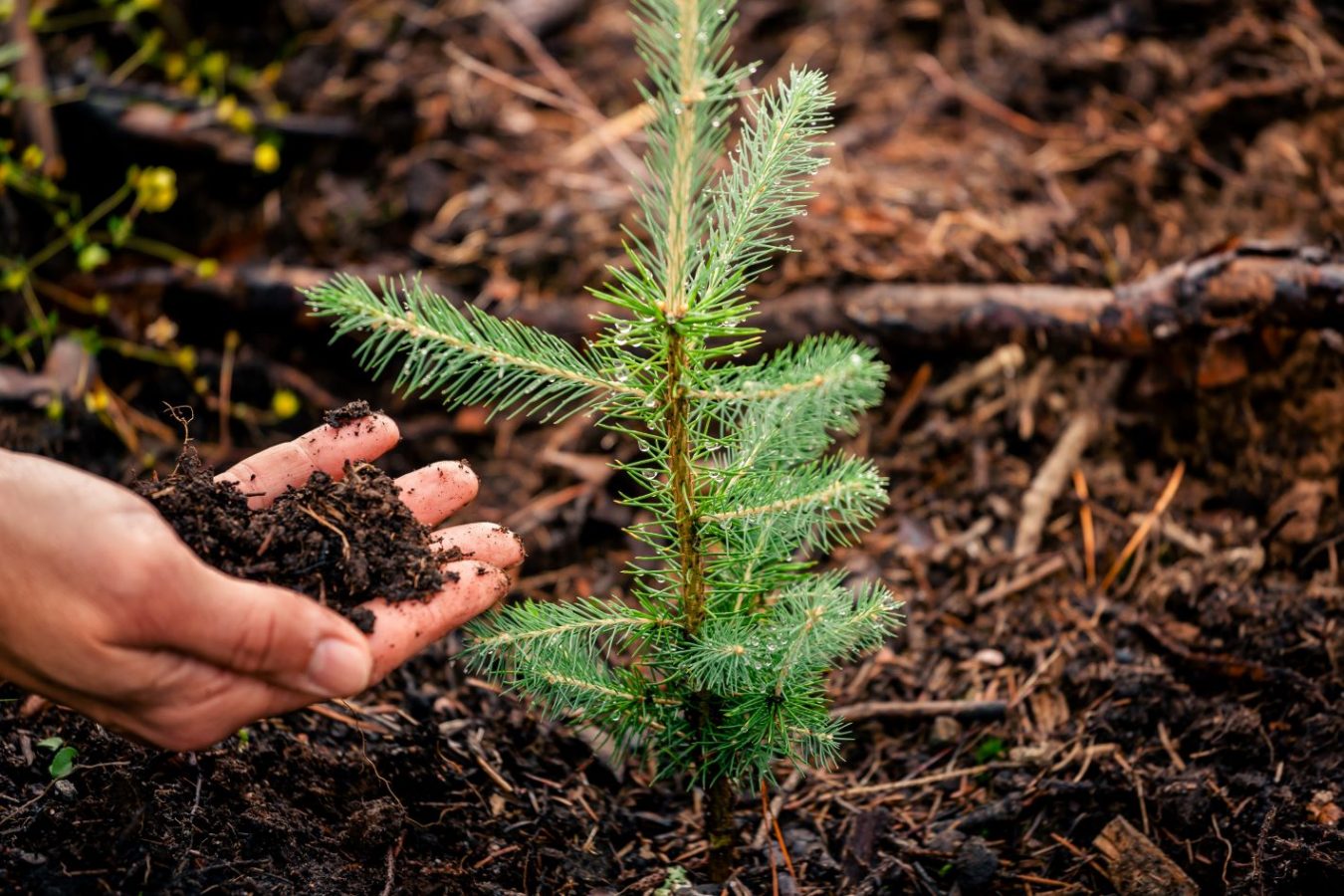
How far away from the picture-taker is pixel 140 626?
1.77m

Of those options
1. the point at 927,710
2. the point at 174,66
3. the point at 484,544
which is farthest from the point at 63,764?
the point at 174,66

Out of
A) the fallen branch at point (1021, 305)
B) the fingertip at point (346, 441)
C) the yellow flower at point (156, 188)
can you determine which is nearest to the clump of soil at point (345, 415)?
the fingertip at point (346, 441)

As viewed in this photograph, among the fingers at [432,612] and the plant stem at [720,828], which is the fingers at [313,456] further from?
the plant stem at [720,828]

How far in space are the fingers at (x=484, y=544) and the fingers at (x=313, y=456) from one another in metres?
0.28

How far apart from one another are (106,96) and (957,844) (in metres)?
4.50

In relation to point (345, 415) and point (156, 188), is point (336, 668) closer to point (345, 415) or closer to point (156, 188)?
point (345, 415)

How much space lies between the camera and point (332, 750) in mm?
2627

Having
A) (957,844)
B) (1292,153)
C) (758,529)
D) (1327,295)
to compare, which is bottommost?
(957,844)

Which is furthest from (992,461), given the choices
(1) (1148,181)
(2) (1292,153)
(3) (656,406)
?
(3) (656,406)

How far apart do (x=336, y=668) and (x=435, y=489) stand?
2.08ft

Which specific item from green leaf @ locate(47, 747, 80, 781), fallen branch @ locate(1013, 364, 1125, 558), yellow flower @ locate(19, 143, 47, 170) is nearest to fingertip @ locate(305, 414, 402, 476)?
green leaf @ locate(47, 747, 80, 781)

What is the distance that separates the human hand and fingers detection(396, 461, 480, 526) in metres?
0.44

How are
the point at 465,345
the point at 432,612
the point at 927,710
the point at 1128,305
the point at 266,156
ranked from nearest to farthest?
the point at 465,345 → the point at 432,612 → the point at 927,710 → the point at 1128,305 → the point at 266,156

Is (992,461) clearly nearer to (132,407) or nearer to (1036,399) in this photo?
(1036,399)
